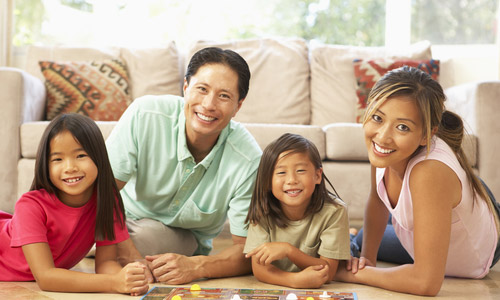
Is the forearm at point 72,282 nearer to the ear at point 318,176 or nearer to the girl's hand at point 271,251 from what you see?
the girl's hand at point 271,251

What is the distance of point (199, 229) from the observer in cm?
199

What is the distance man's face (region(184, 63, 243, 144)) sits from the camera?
1.73 m

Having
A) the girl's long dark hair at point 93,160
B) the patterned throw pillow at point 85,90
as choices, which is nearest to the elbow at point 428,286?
the girl's long dark hair at point 93,160

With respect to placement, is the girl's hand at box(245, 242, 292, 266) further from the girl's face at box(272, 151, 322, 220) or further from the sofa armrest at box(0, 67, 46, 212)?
the sofa armrest at box(0, 67, 46, 212)

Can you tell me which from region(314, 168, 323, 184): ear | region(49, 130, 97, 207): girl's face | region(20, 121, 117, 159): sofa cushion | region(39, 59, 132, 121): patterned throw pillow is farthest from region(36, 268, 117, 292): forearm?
region(39, 59, 132, 121): patterned throw pillow

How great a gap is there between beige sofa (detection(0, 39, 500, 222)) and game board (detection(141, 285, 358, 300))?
1116mm

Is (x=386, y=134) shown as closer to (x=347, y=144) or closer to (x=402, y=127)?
(x=402, y=127)

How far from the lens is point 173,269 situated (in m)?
1.62

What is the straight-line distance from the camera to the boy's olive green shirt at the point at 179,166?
1802mm

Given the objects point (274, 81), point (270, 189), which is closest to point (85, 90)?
point (274, 81)

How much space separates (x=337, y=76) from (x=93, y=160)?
6.67 feet

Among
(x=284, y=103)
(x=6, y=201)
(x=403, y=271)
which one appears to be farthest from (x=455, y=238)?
(x=6, y=201)

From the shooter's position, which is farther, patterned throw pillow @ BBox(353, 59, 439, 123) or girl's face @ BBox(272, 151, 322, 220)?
patterned throw pillow @ BBox(353, 59, 439, 123)

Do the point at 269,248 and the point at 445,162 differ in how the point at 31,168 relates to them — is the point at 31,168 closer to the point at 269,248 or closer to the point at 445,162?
the point at 269,248
